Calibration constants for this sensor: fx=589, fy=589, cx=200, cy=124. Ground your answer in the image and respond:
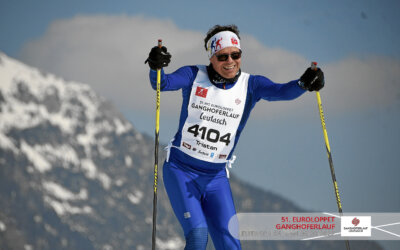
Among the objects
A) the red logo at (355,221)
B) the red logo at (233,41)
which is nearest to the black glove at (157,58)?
the red logo at (233,41)

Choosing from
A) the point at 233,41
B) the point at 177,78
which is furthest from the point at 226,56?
the point at 177,78

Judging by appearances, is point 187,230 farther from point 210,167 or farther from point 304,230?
point 304,230

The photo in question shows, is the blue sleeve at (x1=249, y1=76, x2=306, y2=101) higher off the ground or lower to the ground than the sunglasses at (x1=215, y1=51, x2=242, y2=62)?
lower

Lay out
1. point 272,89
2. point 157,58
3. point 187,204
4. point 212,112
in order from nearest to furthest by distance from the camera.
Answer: point 187,204 → point 157,58 → point 212,112 → point 272,89

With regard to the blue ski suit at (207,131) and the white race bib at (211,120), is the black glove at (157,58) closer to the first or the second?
the blue ski suit at (207,131)

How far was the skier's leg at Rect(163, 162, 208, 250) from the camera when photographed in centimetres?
615

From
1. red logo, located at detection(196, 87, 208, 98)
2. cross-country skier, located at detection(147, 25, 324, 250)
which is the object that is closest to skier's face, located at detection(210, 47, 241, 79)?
cross-country skier, located at detection(147, 25, 324, 250)

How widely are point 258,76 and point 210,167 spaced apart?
4.02ft

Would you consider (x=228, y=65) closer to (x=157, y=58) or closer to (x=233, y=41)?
(x=233, y=41)

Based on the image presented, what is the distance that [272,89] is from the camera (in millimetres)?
6848

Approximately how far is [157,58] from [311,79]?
5.80 ft

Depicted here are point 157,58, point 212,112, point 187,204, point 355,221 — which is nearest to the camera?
point 187,204

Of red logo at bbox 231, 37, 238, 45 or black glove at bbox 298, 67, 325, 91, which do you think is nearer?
black glove at bbox 298, 67, 325, 91

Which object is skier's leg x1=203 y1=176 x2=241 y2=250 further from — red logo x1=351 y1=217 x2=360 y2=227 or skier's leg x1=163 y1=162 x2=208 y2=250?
red logo x1=351 y1=217 x2=360 y2=227
